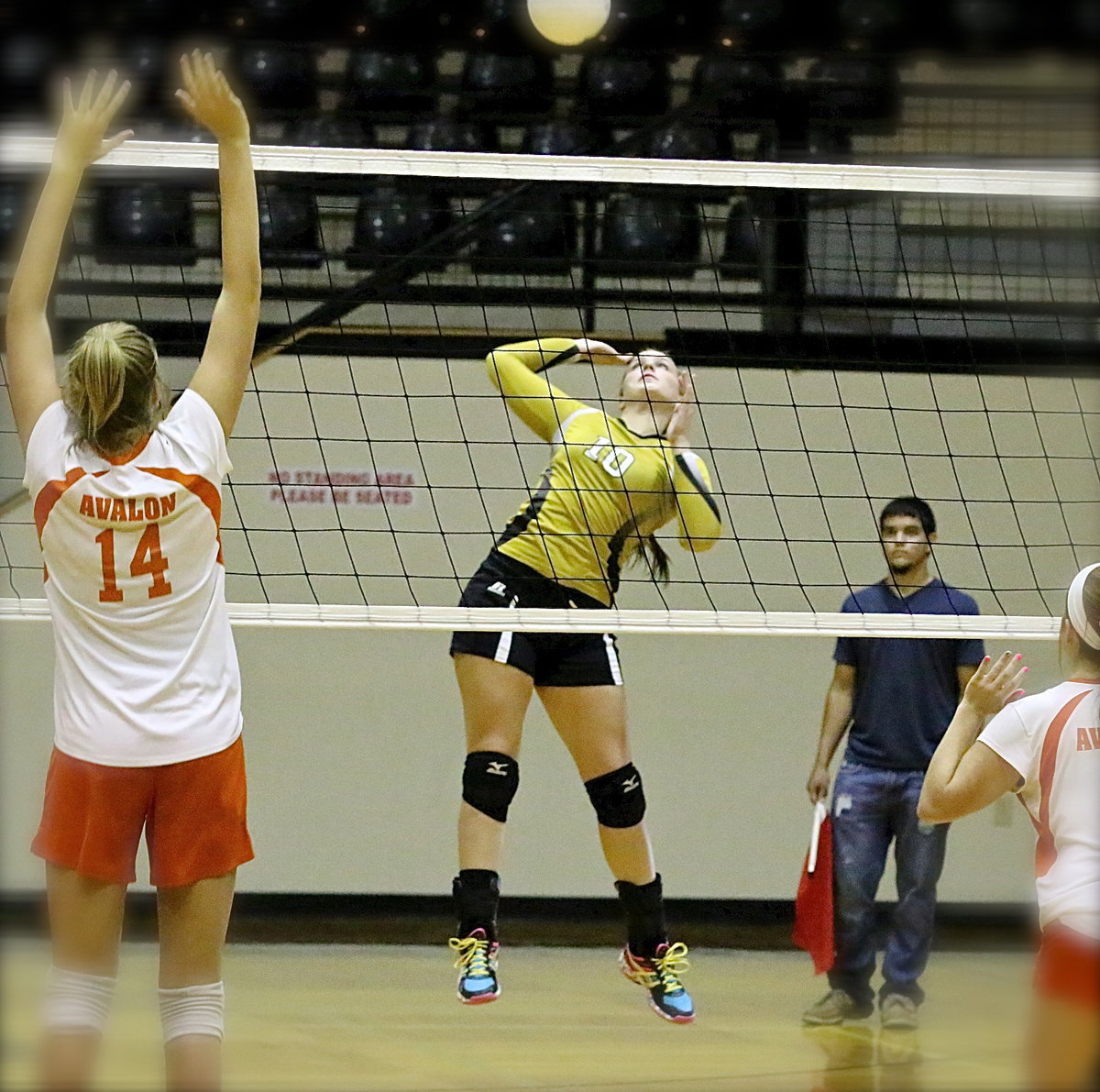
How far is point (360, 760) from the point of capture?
714 cm

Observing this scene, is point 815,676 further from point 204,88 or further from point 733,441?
point 204,88

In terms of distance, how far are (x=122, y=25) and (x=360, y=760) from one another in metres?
4.09

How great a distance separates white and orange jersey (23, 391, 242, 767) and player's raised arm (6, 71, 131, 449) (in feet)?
0.18

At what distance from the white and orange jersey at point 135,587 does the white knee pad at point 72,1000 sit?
0.35 m

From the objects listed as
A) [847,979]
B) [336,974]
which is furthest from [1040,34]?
[336,974]

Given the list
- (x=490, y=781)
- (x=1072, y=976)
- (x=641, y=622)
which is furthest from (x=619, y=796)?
(x=1072, y=976)

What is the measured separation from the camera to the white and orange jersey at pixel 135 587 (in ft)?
8.29

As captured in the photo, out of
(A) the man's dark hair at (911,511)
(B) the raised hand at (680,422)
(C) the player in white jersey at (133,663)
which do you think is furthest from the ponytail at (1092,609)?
(A) the man's dark hair at (911,511)

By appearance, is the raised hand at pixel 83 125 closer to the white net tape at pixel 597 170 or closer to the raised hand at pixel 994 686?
the white net tape at pixel 597 170

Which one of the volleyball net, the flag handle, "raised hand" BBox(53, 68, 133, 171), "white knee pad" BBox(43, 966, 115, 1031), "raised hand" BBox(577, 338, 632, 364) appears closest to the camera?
"white knee pad" BBox(43, 966, 115, 1031)

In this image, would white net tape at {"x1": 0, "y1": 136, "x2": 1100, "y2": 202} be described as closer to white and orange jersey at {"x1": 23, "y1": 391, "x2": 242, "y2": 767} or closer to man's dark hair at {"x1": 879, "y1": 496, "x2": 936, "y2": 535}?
white and orange jersey at {"x1": 23, "y1": 391, "x2": 242, "y2": 767}

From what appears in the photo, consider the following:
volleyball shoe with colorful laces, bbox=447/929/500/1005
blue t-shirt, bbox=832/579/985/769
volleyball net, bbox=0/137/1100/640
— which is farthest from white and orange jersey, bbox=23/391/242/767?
volleyball net, bbox=0/137/1100/640

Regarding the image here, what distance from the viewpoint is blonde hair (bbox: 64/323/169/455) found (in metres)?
2.49

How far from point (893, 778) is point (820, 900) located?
0.51m
